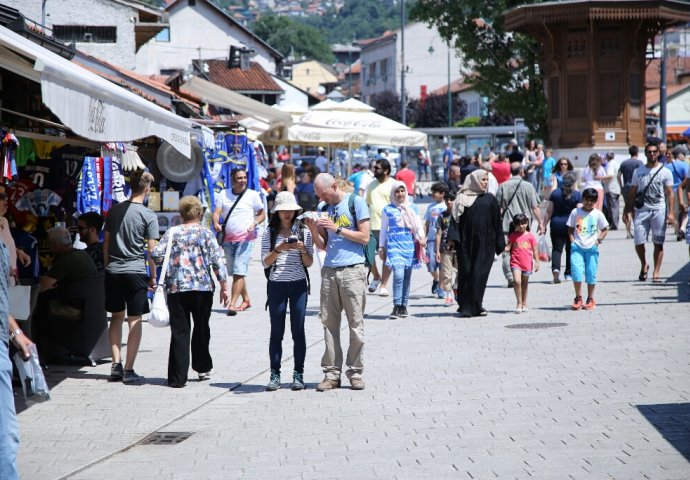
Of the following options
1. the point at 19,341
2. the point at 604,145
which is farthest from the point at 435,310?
the point at 604,145

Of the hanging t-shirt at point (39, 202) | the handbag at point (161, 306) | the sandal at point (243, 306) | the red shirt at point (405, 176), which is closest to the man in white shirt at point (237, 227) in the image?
the sandal at point (243, 306)

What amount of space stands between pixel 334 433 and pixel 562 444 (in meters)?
1.63

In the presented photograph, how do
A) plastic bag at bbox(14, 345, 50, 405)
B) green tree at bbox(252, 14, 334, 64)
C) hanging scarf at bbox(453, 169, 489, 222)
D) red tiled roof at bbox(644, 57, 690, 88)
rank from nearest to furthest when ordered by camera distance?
plastic bag at bbox(14, 345, 50, 405) < hanging scarf at bbox(453, 169, 489, 222) < red tiled roof at bbox(644, 57, 690, 88) < green tree at bbox(252, 14, 334, 64)

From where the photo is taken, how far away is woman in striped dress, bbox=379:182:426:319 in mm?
14500

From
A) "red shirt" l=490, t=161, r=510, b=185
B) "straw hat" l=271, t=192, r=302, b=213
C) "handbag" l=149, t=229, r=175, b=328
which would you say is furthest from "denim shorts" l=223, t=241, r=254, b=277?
"red shirt" l=490, t=161, r=510, b=185

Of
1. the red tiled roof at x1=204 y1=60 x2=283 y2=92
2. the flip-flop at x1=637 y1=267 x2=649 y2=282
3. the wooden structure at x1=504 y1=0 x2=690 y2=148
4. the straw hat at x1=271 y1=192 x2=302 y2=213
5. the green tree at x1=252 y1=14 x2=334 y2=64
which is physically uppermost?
the green tree at x1=252 y1=14 x2=334 y2=64

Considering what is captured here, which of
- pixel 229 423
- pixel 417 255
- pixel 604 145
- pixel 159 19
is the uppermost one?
pixel 159 19

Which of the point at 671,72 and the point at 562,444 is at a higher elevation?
the point at 671,72

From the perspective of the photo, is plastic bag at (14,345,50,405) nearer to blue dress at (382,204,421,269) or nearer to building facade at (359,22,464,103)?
blue dress at (382,204,421,269)

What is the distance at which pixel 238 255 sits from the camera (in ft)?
49.4

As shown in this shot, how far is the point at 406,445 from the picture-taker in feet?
25.2

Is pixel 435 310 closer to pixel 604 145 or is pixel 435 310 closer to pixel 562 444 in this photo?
pixel 562 444

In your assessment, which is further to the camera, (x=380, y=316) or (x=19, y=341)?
(x=380, y=316)

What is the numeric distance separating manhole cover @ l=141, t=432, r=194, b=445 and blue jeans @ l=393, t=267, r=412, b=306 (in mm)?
6346
